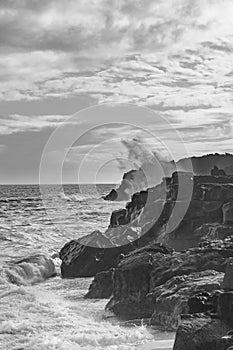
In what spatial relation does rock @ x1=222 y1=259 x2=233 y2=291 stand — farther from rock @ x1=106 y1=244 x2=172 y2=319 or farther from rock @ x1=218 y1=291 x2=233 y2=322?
rock @ x1=106 y1=244 x2=172 y2=319

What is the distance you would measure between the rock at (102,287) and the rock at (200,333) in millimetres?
8014

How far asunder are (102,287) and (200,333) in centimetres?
862

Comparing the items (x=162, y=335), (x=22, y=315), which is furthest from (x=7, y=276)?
(x=162, y=335)

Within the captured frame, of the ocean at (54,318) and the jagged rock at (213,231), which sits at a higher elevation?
the jagged rock at (213,231)

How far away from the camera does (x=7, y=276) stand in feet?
76.9

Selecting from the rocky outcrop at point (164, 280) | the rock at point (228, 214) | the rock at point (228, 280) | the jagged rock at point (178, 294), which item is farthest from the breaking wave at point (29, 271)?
the rock at point (228, 280)

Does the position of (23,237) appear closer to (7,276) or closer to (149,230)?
(149,230)

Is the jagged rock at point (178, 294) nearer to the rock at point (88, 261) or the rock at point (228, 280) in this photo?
the rock at point (228, 280)

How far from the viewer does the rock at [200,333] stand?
1036cm

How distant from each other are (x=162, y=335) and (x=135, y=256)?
16.3 feet

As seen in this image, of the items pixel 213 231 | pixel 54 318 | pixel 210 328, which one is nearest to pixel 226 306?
pixel 210 328

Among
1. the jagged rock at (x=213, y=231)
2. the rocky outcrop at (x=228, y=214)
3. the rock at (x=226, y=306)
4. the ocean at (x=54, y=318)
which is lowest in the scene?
the ocean at (x=54, y=318)

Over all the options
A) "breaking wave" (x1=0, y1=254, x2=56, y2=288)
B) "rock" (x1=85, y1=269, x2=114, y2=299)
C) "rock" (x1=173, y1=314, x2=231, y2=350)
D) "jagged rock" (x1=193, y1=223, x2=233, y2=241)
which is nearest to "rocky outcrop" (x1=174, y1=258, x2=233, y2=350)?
"rock" (x1=173, y1=314, x2=231, y2=350)

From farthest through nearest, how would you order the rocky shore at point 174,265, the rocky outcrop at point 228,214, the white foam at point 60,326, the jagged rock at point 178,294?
the rocky outcrop at point 228,214
the jagged rock at point 178,294
the white foam at point 60,326
the rocky shore at point 174,265
